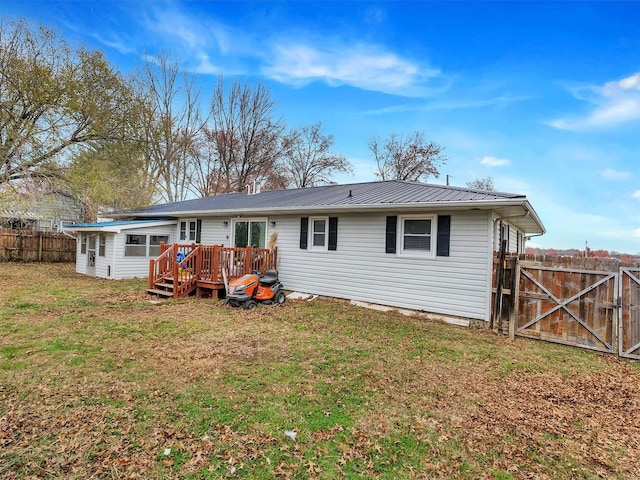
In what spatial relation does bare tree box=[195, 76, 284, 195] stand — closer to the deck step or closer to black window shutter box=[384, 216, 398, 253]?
the deck step

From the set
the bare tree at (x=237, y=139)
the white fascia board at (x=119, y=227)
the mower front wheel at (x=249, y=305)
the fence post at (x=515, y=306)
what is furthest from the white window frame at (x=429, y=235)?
the bare tree at (x=237, y=139)

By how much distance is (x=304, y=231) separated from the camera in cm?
970

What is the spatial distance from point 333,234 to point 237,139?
18061mm

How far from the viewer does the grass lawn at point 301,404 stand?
2.48 meters

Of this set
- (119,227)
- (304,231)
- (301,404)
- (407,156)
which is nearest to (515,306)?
(301,404)

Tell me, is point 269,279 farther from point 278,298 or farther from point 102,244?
point 102,244

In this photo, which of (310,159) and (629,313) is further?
(310,159)

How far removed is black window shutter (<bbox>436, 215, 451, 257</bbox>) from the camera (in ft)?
24.1

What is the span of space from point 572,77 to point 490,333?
824cm

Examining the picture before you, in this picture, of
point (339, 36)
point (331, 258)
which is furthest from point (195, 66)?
point (331, 258)

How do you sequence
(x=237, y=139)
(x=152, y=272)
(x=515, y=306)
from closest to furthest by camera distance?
(x=515, y=306) < (x=152, y=272) < (x=237, y=139)

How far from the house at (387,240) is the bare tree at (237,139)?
42.4 ft

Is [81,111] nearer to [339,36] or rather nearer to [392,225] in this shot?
[339,36]

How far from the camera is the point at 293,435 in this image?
2.81 metres
